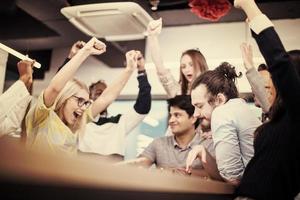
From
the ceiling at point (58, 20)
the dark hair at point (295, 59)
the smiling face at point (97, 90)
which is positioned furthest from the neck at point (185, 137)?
the dark hair at point (295, 59)

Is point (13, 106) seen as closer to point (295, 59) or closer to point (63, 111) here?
point (63, 111)

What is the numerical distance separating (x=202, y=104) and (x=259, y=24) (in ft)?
2.11

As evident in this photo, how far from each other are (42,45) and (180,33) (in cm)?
85

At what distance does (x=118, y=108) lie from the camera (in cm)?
221

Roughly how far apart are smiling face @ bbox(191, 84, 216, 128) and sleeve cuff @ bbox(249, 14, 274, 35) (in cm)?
56

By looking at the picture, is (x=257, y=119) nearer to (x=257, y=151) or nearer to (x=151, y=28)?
(x=257, y=151)

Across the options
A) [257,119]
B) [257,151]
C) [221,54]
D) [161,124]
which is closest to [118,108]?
[161,124]

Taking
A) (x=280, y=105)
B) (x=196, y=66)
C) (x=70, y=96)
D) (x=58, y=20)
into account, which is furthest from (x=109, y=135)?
(x=280, y=105)

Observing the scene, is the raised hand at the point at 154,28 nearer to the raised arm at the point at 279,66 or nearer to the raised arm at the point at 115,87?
the raised arm at the point at 115,87

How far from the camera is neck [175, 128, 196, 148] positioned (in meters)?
1.68

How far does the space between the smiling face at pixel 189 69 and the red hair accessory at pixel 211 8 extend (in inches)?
11.7

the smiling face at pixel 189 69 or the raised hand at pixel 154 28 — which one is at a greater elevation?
the raised hand at pixel 154 28

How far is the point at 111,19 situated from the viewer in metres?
2.03

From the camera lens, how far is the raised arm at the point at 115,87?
189 cm
